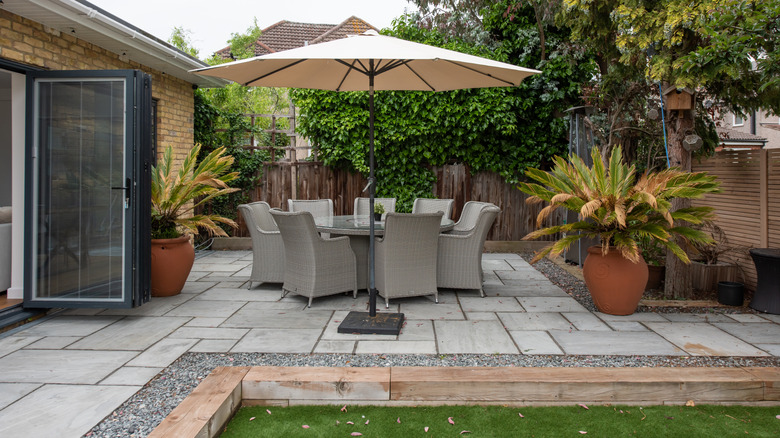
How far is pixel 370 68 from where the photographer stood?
3.94 meters

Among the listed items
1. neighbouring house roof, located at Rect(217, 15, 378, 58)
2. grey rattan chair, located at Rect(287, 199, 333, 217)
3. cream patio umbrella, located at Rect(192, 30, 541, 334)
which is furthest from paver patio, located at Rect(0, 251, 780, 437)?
neighbouring house roof, located at Rect(217, 15, 378, 58)

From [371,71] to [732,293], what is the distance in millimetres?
3818

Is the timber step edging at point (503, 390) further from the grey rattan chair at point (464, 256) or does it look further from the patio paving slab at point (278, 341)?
the grey rattan chair at point (464, 256)

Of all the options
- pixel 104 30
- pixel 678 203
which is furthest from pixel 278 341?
pixel 678 203

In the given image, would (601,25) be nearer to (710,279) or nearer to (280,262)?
(710,279)

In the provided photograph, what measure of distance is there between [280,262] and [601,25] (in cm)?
408

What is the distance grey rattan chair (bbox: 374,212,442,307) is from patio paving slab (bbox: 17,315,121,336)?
7.43 ft

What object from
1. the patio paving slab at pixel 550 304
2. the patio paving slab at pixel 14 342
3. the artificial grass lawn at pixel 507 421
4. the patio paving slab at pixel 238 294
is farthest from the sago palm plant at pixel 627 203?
the patio paving slab at pixel 14 342

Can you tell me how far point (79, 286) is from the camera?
418cm

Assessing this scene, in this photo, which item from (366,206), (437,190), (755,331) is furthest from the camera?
(437,190)

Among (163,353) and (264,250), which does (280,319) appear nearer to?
(163,353)

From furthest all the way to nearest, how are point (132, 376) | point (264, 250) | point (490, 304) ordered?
point (264, 250) → point (490, 304) → point (132, 376)

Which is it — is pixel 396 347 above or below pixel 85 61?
below

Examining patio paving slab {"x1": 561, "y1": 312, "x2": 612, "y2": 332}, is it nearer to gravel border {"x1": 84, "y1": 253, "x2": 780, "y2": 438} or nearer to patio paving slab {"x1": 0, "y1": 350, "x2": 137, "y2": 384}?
gravel border {"x1": 84, "y1": 253, "x2": 780, "y2": 438}
